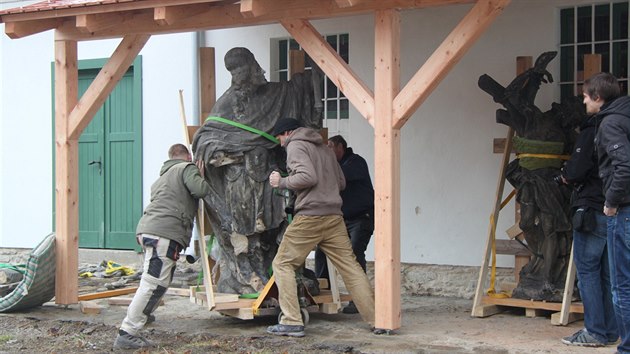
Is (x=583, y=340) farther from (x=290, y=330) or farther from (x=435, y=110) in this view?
(x=435, y=110)

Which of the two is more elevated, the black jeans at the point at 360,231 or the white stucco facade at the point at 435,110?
the white stucco facade at the point at 435,110

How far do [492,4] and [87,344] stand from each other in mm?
4098

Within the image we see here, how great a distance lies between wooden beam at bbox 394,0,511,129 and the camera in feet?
24.7

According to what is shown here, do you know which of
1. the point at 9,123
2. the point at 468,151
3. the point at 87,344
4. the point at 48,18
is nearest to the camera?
the point at 87,344

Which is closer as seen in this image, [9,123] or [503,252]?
[503,252]

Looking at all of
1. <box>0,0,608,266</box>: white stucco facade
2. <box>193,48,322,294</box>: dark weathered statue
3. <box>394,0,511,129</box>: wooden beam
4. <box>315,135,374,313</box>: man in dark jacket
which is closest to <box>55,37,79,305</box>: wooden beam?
<box>193,48,322,294</box>: dark weathered statue

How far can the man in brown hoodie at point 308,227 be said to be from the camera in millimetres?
8125

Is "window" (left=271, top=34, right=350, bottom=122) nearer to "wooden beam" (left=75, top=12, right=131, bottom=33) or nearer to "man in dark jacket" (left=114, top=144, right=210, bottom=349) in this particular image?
"wooden beam" (left=75, top=12, right=131, bottom=33)

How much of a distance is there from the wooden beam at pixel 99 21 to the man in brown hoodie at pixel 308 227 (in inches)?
80.9

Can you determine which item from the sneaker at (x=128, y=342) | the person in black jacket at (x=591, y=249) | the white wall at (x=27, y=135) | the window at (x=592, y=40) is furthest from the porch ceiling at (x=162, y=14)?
the white wall at (x=27, y=135)

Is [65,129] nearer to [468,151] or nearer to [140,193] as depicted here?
[140,193]

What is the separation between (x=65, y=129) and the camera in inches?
382

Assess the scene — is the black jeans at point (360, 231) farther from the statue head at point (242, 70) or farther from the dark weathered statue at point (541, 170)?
the statue head at point (242, 70)

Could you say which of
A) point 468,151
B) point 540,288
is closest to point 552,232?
point 540,288
